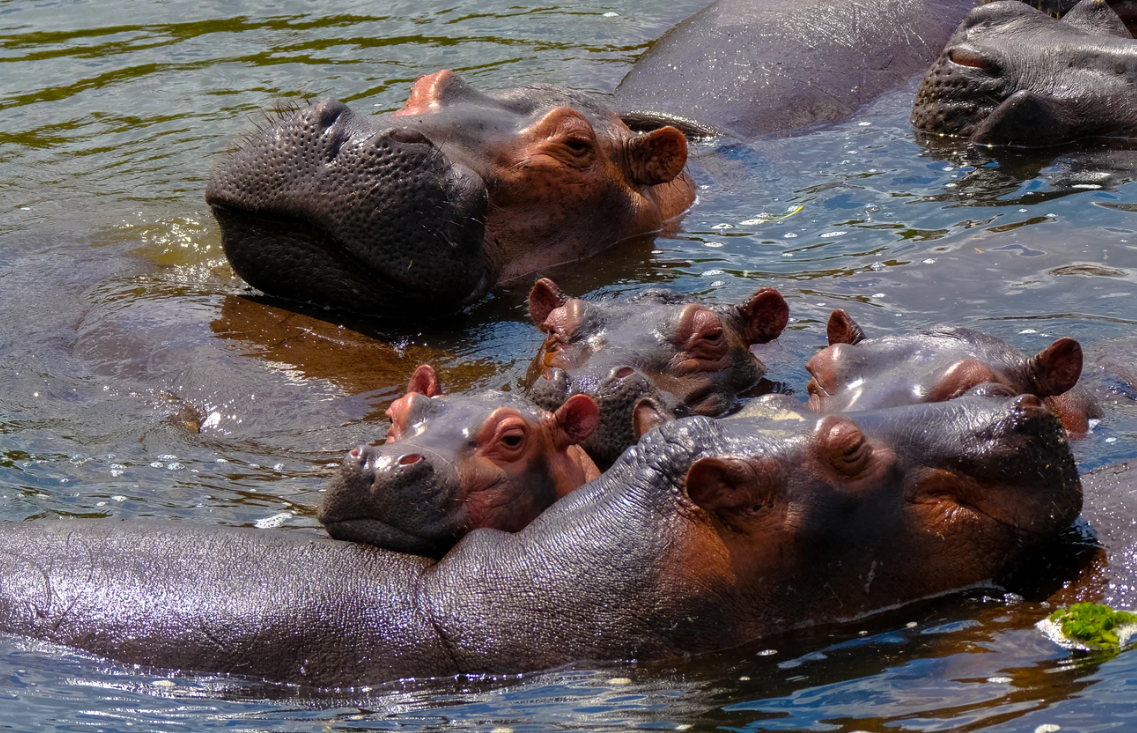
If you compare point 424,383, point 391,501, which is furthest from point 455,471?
point 424,383

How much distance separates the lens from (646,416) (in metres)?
5.25

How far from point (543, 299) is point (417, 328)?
826mm

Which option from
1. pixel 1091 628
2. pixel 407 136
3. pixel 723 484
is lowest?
pixel 1091 628

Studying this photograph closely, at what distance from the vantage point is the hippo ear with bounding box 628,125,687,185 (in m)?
8.41

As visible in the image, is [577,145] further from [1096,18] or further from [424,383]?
[1096,18]

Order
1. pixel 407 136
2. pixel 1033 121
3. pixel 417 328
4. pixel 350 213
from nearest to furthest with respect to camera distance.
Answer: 1. pixel 350 213
2. pixel 407 136
3. pixel 417 328
4. pixel 1033 121

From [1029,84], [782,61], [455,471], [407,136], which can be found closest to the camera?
[455,471]

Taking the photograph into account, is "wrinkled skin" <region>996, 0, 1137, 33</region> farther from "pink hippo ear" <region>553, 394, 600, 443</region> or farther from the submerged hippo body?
"pink hippo ear" <region>553, 394, 600, 443</region>

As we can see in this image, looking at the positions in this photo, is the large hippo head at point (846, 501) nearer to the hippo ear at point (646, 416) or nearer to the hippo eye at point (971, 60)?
the hippo ear at point (646, 416)

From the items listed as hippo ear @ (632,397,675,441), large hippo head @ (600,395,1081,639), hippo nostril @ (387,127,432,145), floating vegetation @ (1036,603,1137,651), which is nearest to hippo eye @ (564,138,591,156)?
hippo nostril @ (387,127,432,145)

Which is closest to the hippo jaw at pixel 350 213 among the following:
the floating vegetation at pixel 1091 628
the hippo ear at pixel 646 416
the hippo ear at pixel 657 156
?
the hippo ear at pixel 657 156

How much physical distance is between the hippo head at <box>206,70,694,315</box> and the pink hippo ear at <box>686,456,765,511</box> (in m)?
2.86

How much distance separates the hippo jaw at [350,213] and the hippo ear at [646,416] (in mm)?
1942

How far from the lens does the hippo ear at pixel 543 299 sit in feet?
21.8
